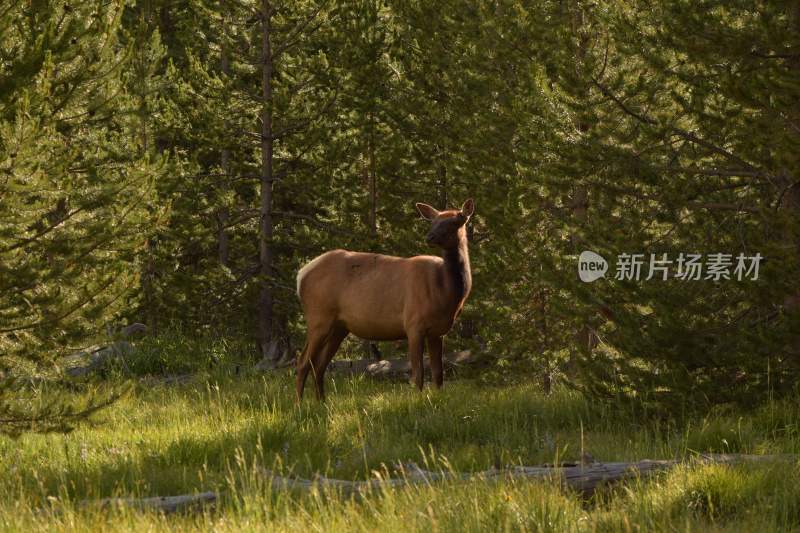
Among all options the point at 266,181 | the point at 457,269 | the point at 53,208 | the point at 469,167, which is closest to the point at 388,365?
the point at 469,167

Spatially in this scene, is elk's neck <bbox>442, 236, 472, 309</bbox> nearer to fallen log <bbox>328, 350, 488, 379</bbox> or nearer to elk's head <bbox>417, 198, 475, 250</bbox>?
elk's head <bbox>417, 198, 475, 250</bbox>

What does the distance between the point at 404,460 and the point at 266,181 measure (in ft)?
35.3

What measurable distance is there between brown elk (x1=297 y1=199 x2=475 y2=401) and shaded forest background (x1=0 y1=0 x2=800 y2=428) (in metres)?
1.17

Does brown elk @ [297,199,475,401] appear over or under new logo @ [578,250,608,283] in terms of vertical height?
under

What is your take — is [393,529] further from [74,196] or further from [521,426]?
[74,196]

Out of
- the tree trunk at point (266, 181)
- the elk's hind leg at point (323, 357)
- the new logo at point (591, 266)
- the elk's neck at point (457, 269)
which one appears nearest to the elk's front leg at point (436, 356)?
the elk's neck at point (457, 269)

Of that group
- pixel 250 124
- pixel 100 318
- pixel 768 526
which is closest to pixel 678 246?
pixel 768 526

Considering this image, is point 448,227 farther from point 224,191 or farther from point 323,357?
point 224,191

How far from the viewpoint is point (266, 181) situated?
57.7 feet

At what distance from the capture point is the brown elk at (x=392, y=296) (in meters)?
11.1

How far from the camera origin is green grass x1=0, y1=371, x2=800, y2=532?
5078 millimetres

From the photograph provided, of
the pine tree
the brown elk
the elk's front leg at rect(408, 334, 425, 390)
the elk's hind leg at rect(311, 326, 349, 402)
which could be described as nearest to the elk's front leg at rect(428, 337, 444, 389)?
the brown elk

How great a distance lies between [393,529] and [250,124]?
13855 mm

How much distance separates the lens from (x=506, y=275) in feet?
45.3
